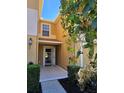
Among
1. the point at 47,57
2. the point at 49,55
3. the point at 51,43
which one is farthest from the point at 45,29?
the point at 47,57

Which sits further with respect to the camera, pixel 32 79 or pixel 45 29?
pixel 45 29

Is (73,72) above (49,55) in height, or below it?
below

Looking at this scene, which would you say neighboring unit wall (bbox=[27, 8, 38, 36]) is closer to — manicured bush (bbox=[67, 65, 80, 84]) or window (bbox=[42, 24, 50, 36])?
manicured bush (bbox=[67, 65, 80, 84])

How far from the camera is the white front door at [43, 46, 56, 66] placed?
23406 mm

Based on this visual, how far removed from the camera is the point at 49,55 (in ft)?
79.0

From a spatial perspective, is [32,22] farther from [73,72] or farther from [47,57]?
[47,57]

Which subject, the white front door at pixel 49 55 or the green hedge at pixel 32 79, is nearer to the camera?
the green hedge at pixel 32 79

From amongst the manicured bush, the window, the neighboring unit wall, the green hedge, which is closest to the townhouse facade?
the window

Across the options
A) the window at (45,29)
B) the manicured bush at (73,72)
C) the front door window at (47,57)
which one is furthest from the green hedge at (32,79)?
the front door window at (47,57)

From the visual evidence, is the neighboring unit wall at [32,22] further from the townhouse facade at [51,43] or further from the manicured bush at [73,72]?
the townhouse facade at [51,43]

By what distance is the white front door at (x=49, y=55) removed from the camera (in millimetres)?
23406
